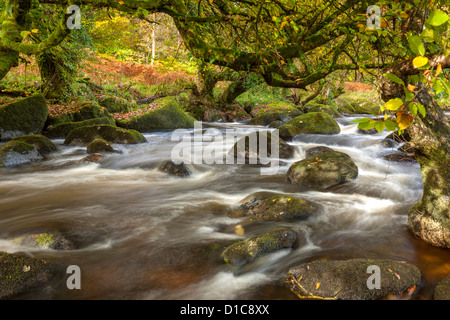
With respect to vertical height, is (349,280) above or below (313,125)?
below

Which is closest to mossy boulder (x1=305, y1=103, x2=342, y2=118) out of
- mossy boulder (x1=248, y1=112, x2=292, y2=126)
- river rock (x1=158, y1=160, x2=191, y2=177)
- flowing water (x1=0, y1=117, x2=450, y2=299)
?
mossy boulder (x1=248, y1=112, x2=292, y2=126)

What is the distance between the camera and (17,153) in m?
7.55

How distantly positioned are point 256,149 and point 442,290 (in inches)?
237

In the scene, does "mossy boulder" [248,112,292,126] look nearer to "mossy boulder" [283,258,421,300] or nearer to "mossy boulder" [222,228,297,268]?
"mossy boulder" [222,228,297,268]

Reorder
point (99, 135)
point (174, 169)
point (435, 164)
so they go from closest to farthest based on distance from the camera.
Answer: point (435, 164)
point (174, 169)
point (99, 135)

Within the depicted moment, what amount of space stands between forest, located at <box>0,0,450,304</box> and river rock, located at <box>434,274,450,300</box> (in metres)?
0.01

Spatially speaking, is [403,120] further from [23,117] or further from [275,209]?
[23,117]

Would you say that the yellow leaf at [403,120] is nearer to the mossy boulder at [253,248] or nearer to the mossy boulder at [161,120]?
the mossy boulder at [253,248]

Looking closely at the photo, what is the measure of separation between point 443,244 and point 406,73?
6.66 ft

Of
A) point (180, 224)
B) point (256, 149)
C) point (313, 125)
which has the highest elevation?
point (313, 125)

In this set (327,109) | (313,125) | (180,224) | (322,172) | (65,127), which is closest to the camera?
(180,224)

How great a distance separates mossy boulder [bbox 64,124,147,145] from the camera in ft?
31.5

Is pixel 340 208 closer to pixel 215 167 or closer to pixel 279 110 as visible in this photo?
pixel 215 167

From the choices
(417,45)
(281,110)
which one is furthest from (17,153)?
(281,110)
